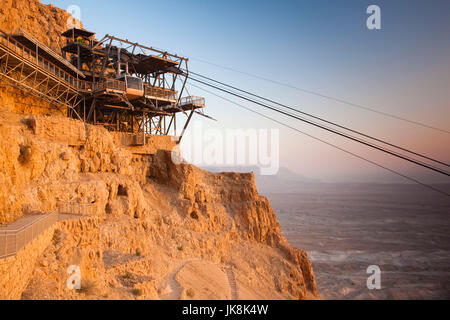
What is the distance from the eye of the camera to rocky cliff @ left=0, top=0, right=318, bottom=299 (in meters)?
11.7

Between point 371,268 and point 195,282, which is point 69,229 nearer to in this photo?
point 195,282

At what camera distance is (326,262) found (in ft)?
196

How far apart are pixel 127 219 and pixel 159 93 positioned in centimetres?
1763

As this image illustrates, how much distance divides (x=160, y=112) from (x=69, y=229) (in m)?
22.6

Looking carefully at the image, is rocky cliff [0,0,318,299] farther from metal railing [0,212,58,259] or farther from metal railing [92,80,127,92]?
metal railing [92,80,127,92]

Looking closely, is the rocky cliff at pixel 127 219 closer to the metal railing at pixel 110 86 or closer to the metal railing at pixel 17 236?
the metal railing at pixel 17 236

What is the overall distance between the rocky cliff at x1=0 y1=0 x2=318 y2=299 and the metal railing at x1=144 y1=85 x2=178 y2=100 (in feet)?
24.1

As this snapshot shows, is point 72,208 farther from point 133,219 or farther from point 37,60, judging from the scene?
point 37,60

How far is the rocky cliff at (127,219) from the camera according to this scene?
11742 mm

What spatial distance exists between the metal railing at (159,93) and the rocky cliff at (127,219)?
24.1 feet

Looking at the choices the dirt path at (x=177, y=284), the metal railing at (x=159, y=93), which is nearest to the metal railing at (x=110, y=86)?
the metal railing at (x=159, y=93)

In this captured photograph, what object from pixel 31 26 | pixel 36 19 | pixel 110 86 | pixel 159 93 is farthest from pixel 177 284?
pixel 36 19

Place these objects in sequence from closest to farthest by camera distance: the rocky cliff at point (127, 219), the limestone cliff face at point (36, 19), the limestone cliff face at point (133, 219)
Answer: the rocky cliff at point (127, 219), the limestone cliff face at point (133, 219), the limestone cliff face at point (36, 19)
